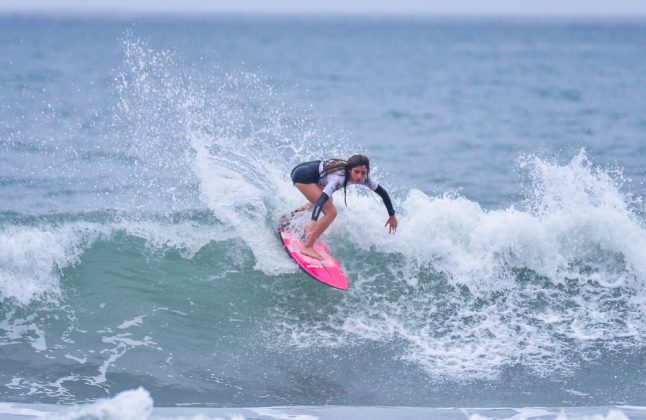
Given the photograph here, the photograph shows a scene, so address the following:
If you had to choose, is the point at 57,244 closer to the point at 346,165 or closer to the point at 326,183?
the point at 326,183

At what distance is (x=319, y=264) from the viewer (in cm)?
1059

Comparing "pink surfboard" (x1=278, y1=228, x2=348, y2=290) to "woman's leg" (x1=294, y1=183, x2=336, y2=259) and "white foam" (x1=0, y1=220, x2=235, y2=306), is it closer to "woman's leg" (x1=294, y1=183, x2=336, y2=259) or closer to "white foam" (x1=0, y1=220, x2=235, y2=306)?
"woman's leg" (x1=294, y1=183, x2=336, y2=259)

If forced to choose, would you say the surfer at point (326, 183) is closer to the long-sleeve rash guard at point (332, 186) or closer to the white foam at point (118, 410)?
the long-sleeve rash guard at point (332, 186)

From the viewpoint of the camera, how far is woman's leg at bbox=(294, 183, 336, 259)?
10.5 m

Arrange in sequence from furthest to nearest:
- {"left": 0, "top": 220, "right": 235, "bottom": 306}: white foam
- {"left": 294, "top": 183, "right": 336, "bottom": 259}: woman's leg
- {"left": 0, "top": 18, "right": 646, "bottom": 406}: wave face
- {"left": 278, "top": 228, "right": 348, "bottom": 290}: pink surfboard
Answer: {"left": 0, "top": 220, "right": 235, "bottom": 306}: white foam
{"left": 294, "top": 183, "right": 336, "bottom": 259}: woman's leg
{"left": 278, "top": 228, "right": 348, "bottom": 290}: pink surfboard
{"left": 0, "top": 18, "right": 646, "bottom": 406}: wave face

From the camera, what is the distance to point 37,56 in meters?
48.3

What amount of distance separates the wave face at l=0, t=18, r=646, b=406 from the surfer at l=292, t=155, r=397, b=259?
779 millimetres

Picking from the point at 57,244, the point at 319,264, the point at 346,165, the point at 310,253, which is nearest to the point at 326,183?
the point at 346,165

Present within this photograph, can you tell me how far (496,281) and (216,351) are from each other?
381 centimetres

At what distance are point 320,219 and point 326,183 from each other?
47 centimetres

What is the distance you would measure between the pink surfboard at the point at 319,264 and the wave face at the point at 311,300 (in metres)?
0.28

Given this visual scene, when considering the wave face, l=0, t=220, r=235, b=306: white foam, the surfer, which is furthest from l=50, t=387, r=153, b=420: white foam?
l=0, t=220, r=235, b=306: white foam

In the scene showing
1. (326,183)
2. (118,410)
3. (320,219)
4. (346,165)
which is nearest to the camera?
(118,410)

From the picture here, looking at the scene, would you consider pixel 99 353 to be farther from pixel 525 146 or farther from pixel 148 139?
pixel 525 146
